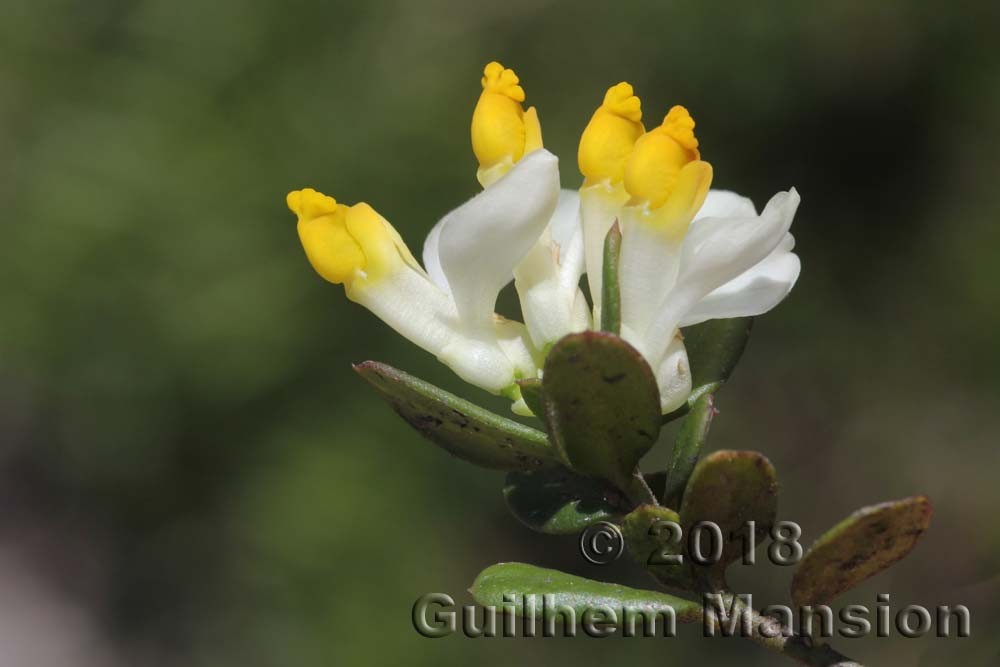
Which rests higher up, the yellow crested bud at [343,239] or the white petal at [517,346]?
the yellow crested bud at [343,239]

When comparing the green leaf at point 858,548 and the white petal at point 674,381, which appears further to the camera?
the white petal at point 674,381

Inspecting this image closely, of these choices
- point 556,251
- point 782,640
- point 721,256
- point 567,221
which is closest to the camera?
point 782,640

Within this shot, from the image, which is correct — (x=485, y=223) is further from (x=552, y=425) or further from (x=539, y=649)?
(x=539, y=649)

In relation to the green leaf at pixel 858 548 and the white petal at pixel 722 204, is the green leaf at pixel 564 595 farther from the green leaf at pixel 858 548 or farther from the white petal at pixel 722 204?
the white petal at pixel 722 204

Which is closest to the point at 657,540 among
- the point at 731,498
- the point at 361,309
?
the point at 731,498

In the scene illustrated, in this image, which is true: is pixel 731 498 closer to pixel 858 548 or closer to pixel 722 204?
pixel 858 548

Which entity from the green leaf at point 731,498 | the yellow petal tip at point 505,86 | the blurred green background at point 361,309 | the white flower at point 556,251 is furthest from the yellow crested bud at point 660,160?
the blurred green background at point 361,309
